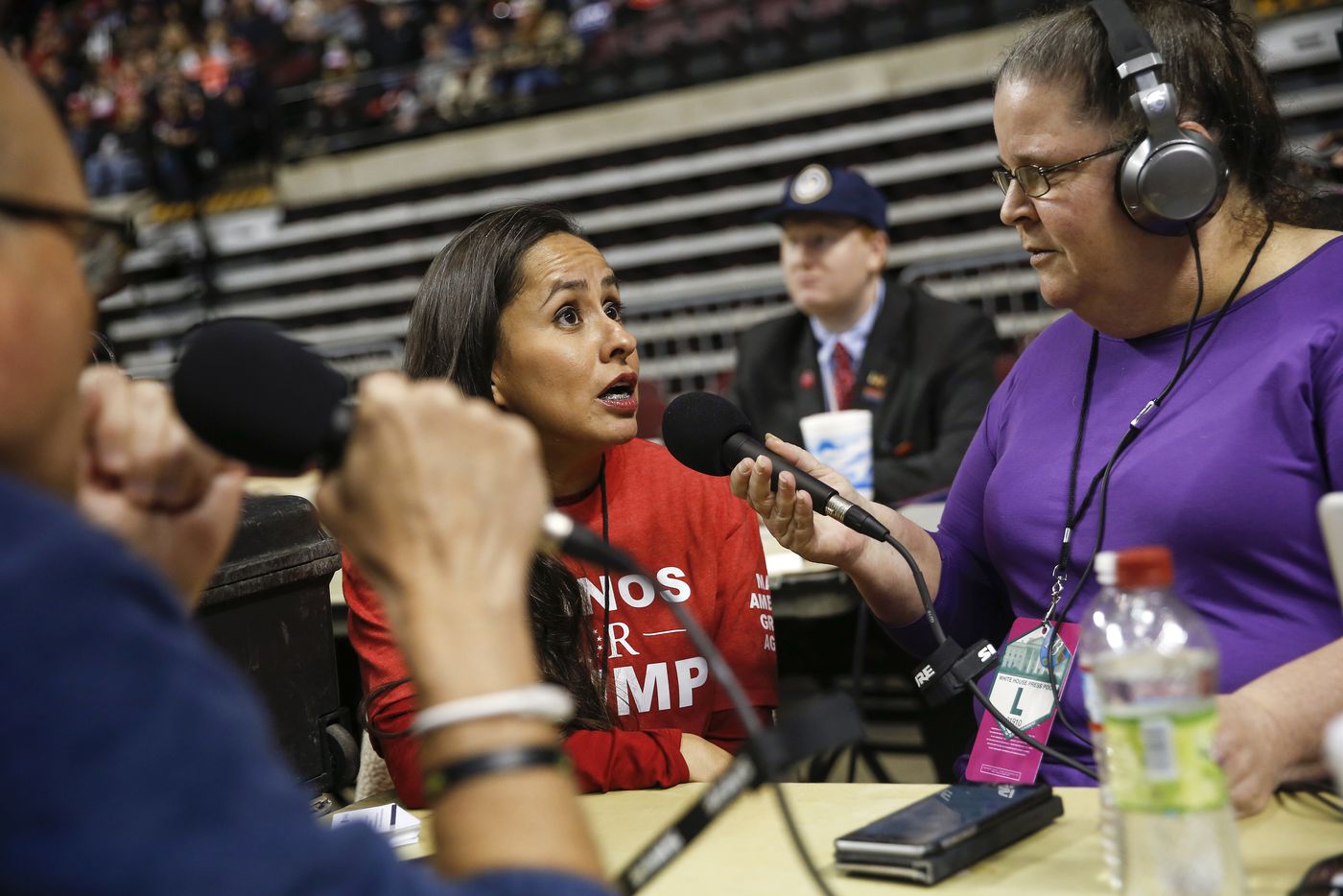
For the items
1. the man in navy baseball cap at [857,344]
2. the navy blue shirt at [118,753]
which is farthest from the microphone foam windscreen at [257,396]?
the man in navy baseball cap at [857,344]

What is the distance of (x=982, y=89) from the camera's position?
800cm

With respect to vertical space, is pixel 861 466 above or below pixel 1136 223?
below

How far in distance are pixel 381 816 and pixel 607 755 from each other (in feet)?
0.85

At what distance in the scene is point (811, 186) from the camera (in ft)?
12.9

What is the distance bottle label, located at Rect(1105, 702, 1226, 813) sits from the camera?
86 cm

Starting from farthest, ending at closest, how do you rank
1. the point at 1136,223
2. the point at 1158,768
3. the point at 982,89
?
the point at 982,89 < the point at 1136,223 < the point at 1158,768

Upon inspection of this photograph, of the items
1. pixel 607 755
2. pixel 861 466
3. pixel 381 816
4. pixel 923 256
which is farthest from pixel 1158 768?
pixel 923 256

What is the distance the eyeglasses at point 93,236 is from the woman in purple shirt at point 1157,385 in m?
0.85

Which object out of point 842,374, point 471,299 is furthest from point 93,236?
point 842,374

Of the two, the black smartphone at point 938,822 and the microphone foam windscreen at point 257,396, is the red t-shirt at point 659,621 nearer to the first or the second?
the black smartphone at point 938,822

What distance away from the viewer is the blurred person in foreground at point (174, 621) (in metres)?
0.55

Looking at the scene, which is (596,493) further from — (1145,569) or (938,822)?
(1145,569)

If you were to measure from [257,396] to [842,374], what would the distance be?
3165 millimetres

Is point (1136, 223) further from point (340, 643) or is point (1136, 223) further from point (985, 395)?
point (985, 395)
